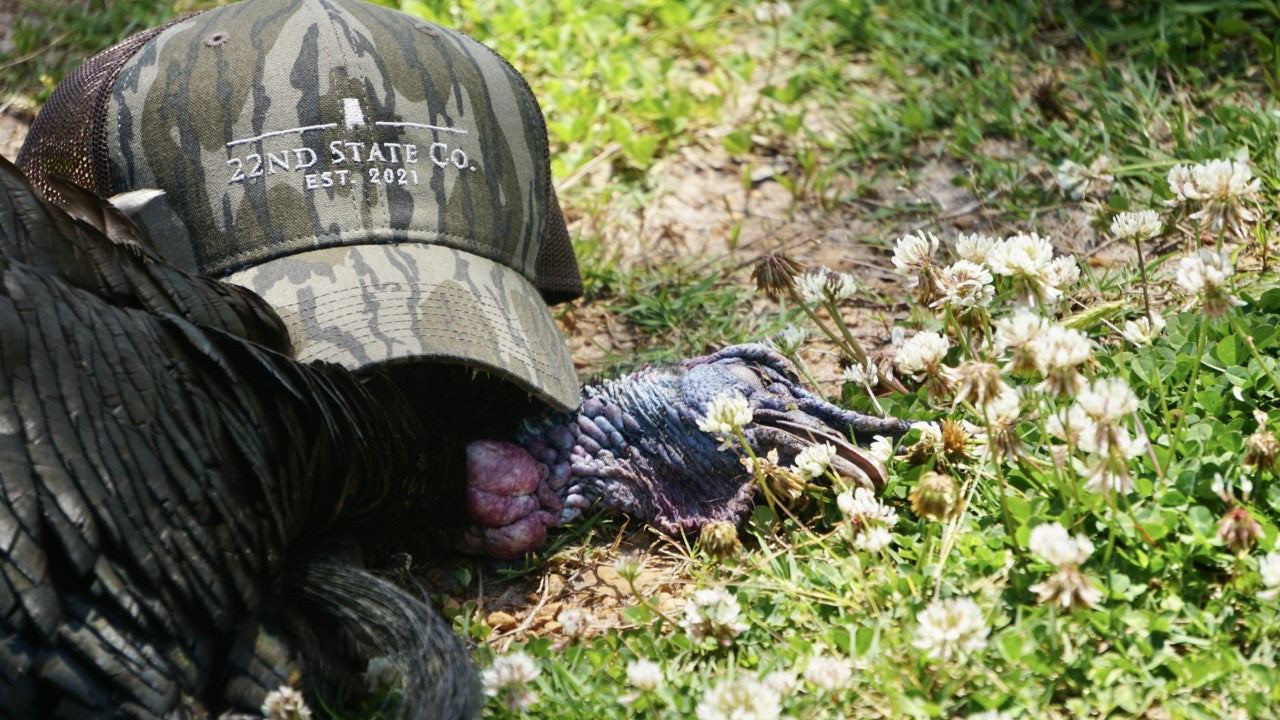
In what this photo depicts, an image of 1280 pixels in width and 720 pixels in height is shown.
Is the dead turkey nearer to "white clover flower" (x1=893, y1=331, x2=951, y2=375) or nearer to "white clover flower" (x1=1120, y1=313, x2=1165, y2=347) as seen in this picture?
"white clover flower" (x1=893, y1=331, x2=951, y2=375)

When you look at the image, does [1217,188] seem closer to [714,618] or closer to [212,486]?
[714,618]

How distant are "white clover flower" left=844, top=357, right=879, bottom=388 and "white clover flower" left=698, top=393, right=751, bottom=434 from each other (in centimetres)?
34

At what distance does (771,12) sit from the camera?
149 inches

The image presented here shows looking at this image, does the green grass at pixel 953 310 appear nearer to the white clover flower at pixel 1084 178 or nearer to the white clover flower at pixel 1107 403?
the white clover flower at pixel 1084 178

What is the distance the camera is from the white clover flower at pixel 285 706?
160 cm

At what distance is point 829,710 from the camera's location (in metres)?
1.68

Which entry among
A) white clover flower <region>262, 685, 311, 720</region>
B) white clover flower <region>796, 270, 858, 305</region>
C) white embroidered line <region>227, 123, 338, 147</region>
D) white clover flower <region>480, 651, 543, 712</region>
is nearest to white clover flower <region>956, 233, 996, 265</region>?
white clover flower <region>796, 270, 858, 305</region>

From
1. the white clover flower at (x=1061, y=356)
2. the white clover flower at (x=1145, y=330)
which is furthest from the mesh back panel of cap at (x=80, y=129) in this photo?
the white clover flower at (x=1145, y=330)

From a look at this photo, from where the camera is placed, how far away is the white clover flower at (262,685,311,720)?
1.60 m

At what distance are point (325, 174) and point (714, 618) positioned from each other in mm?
958

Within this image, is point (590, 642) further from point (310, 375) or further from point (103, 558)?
point (103, 558)

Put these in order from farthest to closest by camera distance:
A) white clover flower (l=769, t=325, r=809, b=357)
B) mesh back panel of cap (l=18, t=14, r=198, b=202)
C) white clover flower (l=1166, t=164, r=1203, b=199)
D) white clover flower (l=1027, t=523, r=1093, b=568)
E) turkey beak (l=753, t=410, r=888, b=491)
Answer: white clover flower (l=769, t=325, r=809, b=357) < mesh back panel of cap (l=18, t=14, r=198, b=202) < turkey beak (l=753, t=410, r=888, b=491) < white clover flower (l=1166, t=164, r=1203, b=199) < white clover flower (l=1027, t=523, r=1093, b=568)

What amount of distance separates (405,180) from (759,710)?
1083 millimetres

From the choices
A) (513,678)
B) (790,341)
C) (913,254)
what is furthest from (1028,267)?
(513,678)
